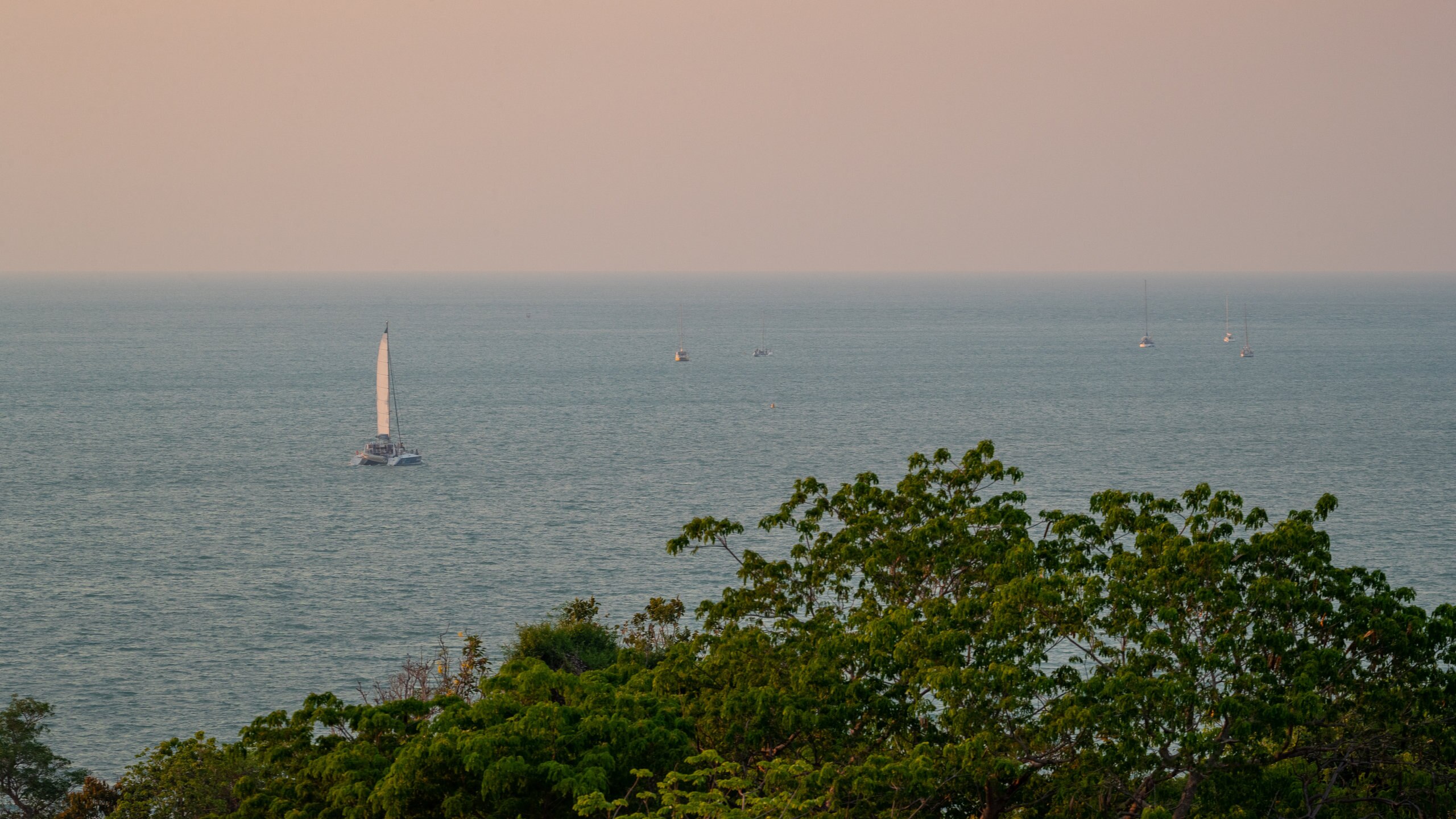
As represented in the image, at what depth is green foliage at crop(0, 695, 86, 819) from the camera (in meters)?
37.9

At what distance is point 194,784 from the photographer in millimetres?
24891

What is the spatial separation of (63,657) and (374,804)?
5090 cm

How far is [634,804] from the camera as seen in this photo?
20734 millimetres

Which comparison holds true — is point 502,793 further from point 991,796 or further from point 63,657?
point 63,657


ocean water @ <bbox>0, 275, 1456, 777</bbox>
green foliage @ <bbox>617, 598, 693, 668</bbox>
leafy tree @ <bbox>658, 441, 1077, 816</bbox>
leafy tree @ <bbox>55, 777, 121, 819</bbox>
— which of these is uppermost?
leafy tree @ <bbox>658, 441, 1077, 816</bbox>

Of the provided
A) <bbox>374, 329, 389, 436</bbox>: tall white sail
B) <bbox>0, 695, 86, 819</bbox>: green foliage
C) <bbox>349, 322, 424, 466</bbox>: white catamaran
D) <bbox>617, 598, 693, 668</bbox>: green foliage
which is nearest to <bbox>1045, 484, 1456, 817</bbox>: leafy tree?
<bbox>617, 598, 693, 668</bbox>: green foliage

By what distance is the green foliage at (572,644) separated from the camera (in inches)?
1805

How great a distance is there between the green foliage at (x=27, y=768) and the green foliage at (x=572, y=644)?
1450 centimetres

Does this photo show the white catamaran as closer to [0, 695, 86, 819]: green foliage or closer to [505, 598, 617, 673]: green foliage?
[505, 598, 617, 673]: green foliage

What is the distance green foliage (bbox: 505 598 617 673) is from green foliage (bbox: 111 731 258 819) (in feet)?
64.9

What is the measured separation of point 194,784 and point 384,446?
9353 cm

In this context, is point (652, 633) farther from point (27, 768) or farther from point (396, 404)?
point (396, 404)

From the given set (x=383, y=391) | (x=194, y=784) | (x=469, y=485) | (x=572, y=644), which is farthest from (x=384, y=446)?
(x=194, y=784)

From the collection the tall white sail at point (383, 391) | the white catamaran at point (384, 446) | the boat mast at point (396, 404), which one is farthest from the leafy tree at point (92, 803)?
the tall white sail at point (383, 391)
